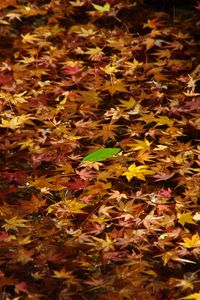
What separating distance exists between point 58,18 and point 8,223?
8.49 ft

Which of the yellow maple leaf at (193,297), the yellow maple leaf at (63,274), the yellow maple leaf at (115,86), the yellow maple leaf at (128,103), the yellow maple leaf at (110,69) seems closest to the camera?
the yellow maple leaf at (193,297)

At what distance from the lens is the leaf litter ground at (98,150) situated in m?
2.80

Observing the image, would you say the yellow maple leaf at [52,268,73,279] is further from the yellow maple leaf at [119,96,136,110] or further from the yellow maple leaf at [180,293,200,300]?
the yellow maple leaf at [119,96,136,110]

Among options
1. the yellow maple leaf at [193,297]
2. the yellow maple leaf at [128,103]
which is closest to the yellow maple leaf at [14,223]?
the yellow maple leaf at [193,297]

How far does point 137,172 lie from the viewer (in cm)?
339

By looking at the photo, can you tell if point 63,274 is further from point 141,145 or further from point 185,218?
point 141,145

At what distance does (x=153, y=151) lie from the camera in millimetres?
3553

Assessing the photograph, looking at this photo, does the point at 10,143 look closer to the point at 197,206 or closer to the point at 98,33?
the point at 197,206

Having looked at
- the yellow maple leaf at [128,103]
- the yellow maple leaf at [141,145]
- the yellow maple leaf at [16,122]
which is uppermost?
the yellow maple leaf at [128,103]

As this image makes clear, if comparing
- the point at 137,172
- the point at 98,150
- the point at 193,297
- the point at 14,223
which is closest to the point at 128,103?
the point at 98,150

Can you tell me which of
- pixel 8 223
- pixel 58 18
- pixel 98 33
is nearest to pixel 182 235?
pixel 8 223

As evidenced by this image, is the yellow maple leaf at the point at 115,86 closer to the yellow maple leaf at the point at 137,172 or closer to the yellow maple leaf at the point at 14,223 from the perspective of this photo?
the yellow maple leaf at the point at 137,172

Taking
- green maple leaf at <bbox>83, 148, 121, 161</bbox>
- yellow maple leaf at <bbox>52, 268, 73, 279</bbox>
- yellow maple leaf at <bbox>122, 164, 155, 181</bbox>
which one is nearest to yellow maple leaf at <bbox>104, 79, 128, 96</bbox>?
green maple leaf at <bbox>83, 148, 121, 161</bbox>

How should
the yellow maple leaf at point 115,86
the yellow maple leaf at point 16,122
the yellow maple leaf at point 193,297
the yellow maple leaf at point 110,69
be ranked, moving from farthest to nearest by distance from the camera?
the yellow maple leaf at point 110,69 → the yellow maple leaf at point 115,86 → the yellow maple leaf at point 16,122 → the yellow maple leaf at point 193,297
